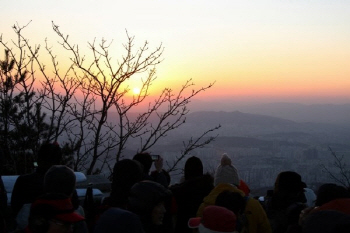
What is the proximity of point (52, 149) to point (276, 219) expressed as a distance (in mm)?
2463

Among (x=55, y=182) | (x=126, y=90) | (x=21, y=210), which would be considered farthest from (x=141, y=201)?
(x=126, y=90)

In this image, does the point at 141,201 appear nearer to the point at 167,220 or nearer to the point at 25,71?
the point at 167,220

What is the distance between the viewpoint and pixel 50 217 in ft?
10.3

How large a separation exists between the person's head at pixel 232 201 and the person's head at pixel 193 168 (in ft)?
3.58

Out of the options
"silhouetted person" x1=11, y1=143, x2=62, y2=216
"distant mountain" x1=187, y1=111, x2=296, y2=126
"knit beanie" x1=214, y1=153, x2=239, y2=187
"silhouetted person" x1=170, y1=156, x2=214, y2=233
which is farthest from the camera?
"distant mountain" x1=187, y1=111, x2=296, y2=126

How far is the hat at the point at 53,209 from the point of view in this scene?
3.14 metres

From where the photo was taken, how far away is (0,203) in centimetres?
481

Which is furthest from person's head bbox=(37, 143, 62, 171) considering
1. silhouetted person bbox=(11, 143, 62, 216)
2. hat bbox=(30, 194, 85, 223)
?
hat bbox=(30, 194, 85, 223)

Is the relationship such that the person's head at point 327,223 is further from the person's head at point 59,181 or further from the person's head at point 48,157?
the person's head at point 48,157

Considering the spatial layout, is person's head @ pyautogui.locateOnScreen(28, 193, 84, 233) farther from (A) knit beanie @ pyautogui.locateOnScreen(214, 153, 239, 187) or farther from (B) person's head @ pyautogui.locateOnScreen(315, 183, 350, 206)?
(A) knit beanie @ pyautogui.locateOnScreen(214, 153, 239, 187)

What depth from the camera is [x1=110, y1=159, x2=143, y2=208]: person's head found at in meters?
4.15

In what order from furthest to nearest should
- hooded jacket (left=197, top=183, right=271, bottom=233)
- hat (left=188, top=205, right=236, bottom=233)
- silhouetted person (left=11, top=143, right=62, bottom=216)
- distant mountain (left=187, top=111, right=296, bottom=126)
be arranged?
distant mountain (left=187, top=111, right=296, bottom=126) < hooded jacket (left=197, top=183, right=271, bottom=233) < silhouetted person (left=11, top=143, right=62, bottom=216) < hat (left=188, top=205, right=236, bottom=233)

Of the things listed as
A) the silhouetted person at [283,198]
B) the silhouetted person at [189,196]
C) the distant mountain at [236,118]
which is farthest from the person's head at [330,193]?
the distant mountain at [236,118]

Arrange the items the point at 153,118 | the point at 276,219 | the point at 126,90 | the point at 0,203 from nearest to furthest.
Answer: the point at 0,203 < the point at 276,219 < the point at 126,90 < the point at 153,118
